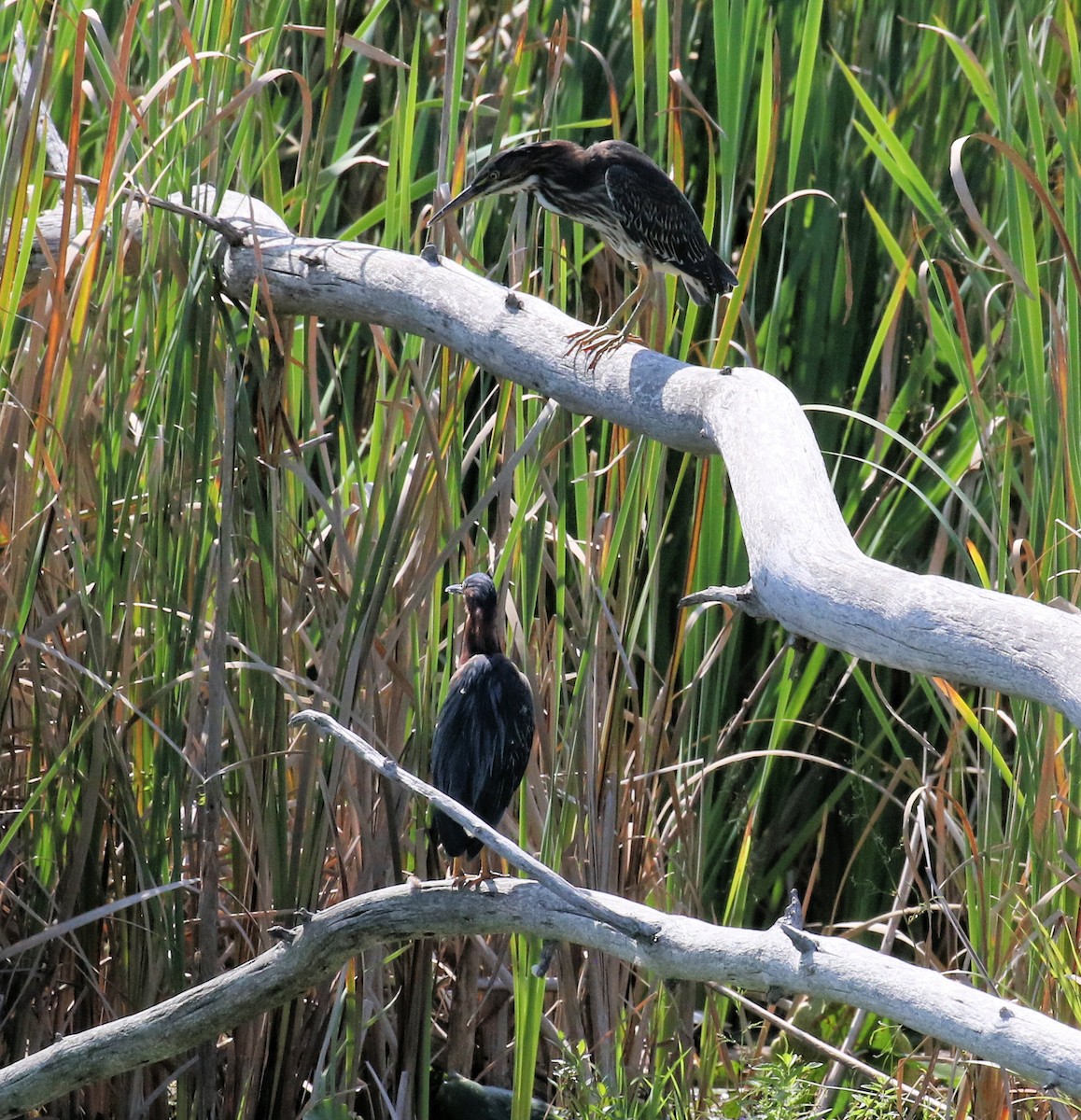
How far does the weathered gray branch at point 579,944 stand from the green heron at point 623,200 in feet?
3.03

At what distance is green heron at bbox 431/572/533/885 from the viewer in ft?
7.06

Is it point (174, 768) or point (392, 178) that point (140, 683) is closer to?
point (174, 768)

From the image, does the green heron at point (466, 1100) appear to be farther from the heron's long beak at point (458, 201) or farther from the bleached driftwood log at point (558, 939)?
the heron's long beak at point (458, 201)

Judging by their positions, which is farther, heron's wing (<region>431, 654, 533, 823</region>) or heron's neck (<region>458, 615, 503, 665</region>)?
heron's neck (<region>458, 615, 503, 665</region>)

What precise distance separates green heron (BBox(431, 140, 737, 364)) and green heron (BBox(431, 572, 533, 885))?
0.54 meters

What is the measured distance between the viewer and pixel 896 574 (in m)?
1.18

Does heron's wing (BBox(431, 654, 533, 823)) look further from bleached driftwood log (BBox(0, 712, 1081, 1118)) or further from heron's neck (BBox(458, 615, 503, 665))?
bleached driftwood log (BBox(0, 712, 1081, 1118))

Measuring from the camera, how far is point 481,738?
2137 mm

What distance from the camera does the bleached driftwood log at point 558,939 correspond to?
122 centimetres

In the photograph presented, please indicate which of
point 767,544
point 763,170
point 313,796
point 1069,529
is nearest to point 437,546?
point 313,796

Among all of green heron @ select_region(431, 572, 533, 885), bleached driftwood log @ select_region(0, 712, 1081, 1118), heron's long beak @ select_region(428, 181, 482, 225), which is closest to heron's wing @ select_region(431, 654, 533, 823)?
green heron @ select_region(431, 572, 533, 885)

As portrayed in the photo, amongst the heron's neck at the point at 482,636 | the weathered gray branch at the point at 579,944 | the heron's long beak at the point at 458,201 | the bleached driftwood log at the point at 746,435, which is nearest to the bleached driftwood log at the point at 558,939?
the weathered gray branch at the point at 579,944

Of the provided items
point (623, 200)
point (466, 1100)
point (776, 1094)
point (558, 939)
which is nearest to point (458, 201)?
point (623, 200)

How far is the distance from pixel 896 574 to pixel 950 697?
1132mm
